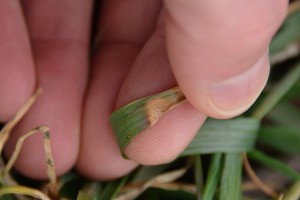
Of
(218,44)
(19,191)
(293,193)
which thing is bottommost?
(293,193)

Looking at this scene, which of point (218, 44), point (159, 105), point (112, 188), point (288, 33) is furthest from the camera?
point (288, 33)

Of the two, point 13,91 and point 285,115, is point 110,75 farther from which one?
point 285,115

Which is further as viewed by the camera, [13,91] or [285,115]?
[285,115]

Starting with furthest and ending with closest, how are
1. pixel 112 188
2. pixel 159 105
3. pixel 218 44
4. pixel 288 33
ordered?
pixel 288 33
pixel 112 188
pixel 159 105
pixel 218 44

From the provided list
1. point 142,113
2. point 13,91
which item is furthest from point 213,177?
point 13,91

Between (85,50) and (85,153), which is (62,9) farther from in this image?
(85,153)

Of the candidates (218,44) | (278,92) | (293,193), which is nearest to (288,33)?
(278,92)

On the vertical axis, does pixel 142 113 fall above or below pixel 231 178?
above

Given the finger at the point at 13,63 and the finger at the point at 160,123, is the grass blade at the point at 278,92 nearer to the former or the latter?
the finger at the point at 160,123
